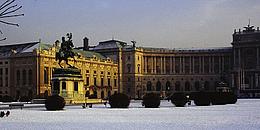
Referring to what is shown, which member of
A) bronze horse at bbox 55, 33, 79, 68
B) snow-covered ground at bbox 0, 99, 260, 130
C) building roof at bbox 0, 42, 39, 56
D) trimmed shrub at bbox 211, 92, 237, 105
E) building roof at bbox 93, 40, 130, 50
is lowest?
trimmed shrub at bbox 211, 92, 237, 105

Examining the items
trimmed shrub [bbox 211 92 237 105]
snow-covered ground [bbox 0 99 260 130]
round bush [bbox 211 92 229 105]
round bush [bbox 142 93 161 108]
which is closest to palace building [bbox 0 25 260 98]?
trimmed shrub [bbox 211 92 237 105]

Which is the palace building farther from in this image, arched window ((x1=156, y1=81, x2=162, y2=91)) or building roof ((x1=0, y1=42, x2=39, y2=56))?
building roof ((x1=0, y1=42, x2=39, y2=56))

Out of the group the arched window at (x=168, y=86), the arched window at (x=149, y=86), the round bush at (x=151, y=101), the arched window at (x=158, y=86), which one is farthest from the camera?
the arched window at (x=168, y=86)

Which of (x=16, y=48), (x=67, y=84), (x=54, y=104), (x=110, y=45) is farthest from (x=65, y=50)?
(x=110, y=45)

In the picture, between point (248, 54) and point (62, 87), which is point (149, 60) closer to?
point (248, 54)

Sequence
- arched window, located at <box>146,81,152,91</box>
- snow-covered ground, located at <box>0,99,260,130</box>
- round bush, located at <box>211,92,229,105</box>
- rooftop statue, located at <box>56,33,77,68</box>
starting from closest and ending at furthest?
1. snow-covered ground, located at <box>0,99,260,130</box>
2. round bush, located at <box>211,92,229,105</box>
3. rooftop statue, located at <box>56,33,77,68</box>
4. arched window, located at <box>146,81,152,91</box>

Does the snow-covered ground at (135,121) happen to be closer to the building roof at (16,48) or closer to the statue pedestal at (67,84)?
the statue pedestal at (67,84)

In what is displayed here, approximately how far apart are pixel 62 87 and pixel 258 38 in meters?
94.3

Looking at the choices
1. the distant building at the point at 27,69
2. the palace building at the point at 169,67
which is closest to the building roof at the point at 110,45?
the palace building at the point at 169,67

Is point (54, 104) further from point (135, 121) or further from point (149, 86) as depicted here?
point (149, 86)

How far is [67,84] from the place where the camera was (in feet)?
183

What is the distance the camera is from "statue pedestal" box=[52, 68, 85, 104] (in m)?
55.7

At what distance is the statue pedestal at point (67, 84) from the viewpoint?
5566cm

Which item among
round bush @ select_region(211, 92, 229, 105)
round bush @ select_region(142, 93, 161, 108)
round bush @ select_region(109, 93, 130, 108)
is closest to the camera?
round bush @ select_region(109, 93, 130, 108)
